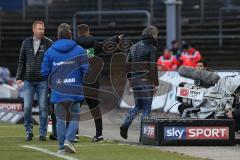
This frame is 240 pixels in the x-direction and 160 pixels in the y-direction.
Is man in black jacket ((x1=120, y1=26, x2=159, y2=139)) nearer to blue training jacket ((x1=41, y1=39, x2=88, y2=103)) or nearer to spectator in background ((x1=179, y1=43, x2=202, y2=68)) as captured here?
blue training jacket ((x1=41, y1=39, x2=88, y2=103))

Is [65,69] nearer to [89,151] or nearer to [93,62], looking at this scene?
[89,151]

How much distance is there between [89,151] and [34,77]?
262 cm

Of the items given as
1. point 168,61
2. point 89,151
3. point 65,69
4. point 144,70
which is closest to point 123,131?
point 144,70

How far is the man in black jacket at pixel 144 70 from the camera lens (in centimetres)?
1608

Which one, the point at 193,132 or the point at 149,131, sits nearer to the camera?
the point at 193,132

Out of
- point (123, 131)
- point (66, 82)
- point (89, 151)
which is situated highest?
point (66, 82)

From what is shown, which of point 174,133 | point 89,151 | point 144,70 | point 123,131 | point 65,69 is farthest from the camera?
point 123,131

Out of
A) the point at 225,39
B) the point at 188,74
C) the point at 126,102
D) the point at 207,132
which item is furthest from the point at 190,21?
the point at 207,132

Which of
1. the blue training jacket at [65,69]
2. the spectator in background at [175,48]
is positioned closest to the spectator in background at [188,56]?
the spectator in background at [175,48]

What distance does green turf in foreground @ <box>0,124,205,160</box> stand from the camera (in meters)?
13.1

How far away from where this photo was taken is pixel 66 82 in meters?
13.4

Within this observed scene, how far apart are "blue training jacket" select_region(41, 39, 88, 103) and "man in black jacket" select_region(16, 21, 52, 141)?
90.8 inches

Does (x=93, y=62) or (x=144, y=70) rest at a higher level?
(x=93, y=62)

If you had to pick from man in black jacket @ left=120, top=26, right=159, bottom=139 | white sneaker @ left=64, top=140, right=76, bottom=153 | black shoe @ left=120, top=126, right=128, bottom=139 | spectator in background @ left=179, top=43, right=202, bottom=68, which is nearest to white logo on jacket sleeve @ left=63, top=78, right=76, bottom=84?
white sneaker @ left=64, top=140, right=76, bottom=153
